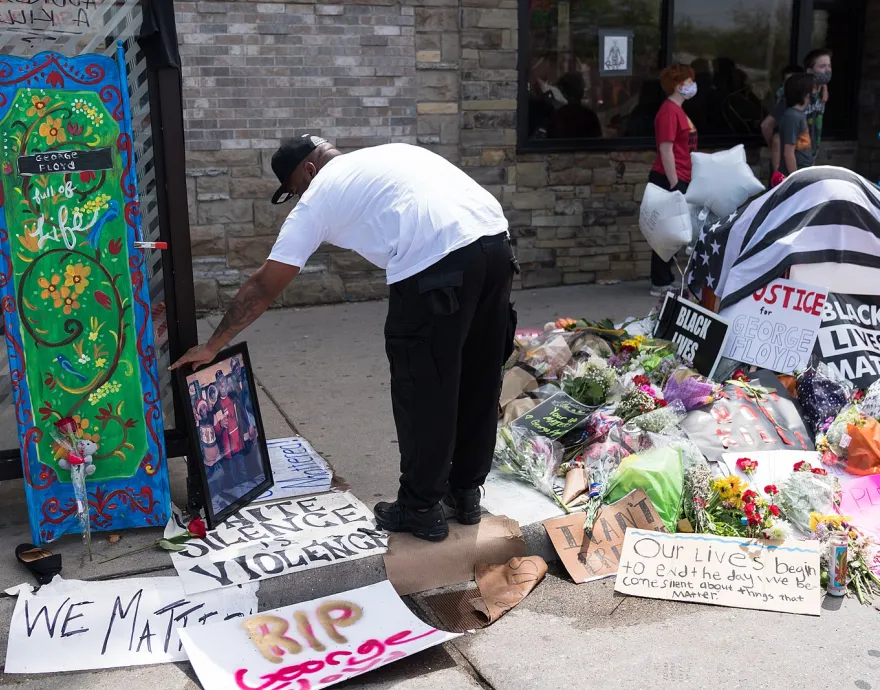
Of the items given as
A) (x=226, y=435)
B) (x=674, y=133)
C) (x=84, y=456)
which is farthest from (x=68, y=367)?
(x=674, y=133)

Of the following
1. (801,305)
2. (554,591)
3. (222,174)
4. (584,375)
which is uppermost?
(222,174)

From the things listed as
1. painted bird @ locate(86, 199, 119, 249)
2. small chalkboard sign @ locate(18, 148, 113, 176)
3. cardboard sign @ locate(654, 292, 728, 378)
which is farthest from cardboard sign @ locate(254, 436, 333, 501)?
→ cardboard sign @ locate(654, 292, 728, 378)

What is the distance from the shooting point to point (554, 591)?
3.58 meters

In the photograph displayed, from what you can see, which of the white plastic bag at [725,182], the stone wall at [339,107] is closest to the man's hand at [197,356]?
the white plastic bag at [725,182]

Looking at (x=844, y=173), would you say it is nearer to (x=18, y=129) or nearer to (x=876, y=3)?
(x=18, y=129)

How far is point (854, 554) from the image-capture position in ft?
11.8

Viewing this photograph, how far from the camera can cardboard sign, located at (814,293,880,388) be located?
4594 millimetres

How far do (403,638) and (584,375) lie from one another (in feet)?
6.55

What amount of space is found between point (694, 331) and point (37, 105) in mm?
3349

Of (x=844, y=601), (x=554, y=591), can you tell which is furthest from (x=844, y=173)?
(x=554, y=591)

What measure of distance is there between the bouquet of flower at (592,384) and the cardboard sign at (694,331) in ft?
1.67

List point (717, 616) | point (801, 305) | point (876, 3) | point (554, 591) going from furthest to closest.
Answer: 1. point (876, 3)
2. point (801, 305)
3. point (554, 591)
4. point (717, 616)

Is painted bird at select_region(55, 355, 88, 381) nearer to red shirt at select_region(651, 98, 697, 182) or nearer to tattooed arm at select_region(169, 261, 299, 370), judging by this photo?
tattooed arm at select_region(169, 261, 299, 370)

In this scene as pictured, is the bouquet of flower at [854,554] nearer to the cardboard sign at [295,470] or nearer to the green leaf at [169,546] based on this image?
the cardboard sign at [295,470]
